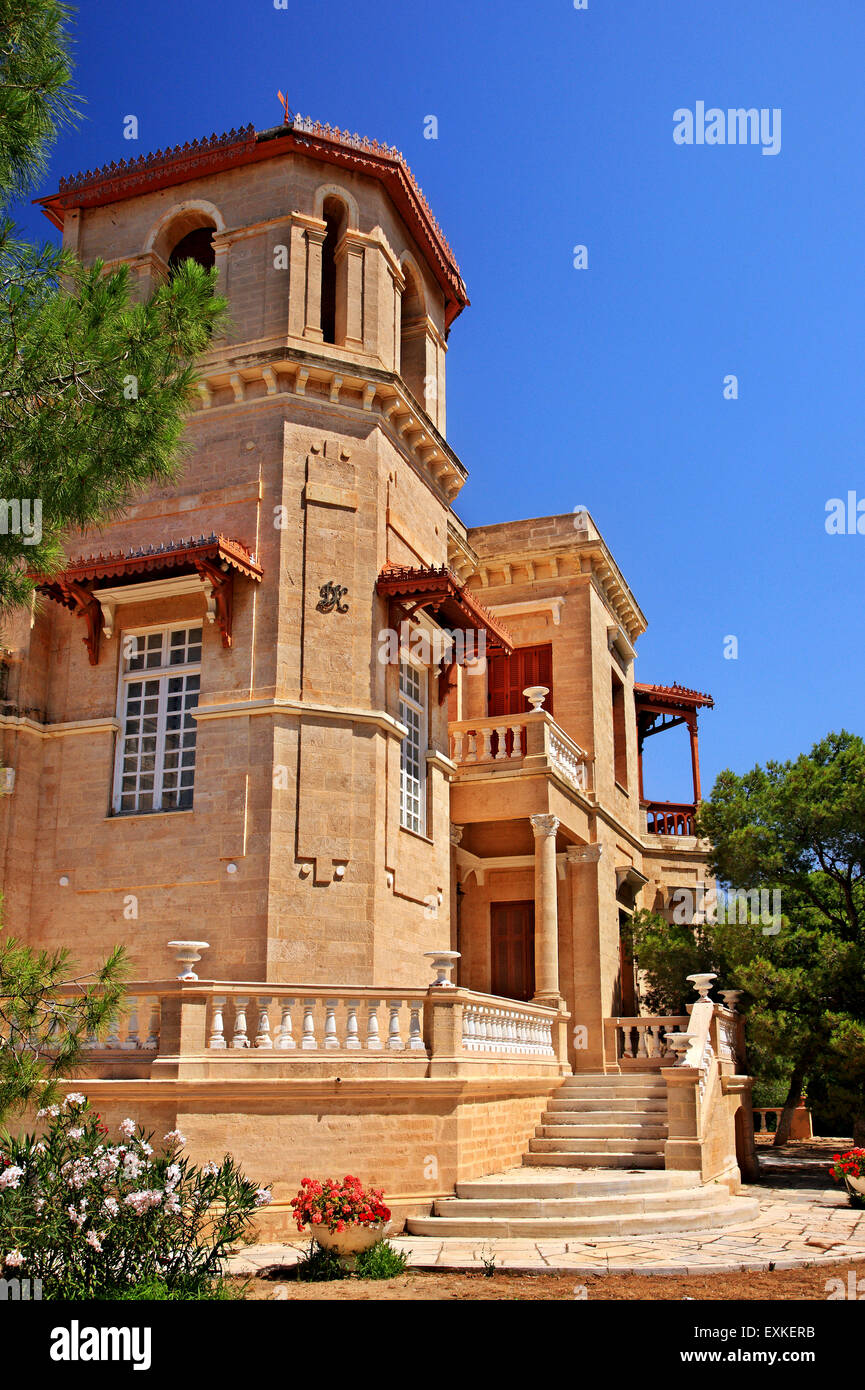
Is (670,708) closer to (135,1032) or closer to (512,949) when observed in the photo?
(512,949)

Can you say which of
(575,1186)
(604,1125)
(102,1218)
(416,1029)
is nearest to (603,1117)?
(604,1125)

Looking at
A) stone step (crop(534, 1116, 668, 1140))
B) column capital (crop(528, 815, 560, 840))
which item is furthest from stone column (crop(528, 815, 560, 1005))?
stone step (crop(534, 1116, 668, 1140))

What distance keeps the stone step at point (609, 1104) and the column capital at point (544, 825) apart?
406cm

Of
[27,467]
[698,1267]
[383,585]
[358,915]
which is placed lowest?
[698,1267]

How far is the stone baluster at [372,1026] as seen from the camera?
1270cm

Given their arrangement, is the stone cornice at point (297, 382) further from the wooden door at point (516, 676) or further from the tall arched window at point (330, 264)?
the wooden door at point (516, 676)

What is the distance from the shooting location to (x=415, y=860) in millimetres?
17031

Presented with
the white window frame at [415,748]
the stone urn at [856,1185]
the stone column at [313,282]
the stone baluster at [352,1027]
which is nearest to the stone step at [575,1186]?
the stone baluster at [352,1027]

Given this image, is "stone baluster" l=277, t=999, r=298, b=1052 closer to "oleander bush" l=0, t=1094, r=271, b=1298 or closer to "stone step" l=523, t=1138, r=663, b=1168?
"oleander bush" l=0, t=1094, r=271, b=1298

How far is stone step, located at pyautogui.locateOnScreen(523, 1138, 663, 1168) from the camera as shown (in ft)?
49.5

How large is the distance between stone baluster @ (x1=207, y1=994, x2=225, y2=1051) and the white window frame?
506 centimetres

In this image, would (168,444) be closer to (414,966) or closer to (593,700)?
(414,966)

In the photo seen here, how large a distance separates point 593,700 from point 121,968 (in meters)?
15.7

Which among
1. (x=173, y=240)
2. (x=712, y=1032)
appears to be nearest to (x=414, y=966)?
(x=712, y=1032)
